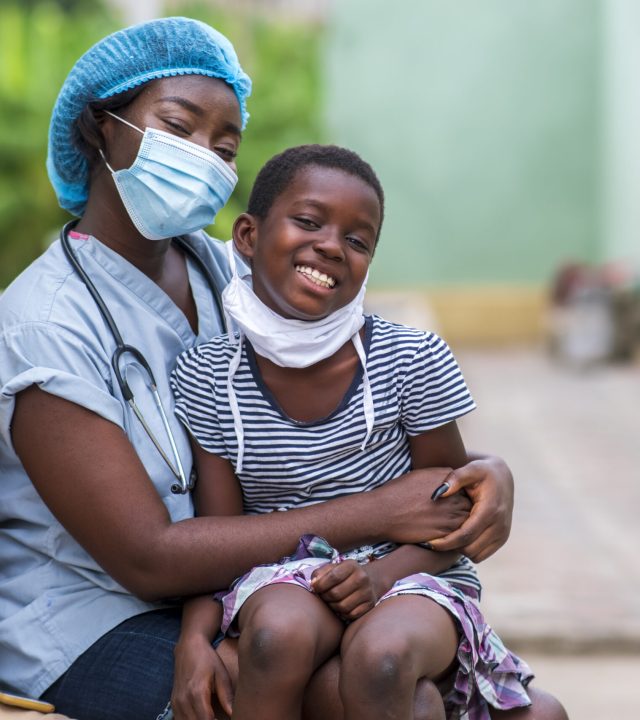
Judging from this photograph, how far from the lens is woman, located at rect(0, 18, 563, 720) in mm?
2273

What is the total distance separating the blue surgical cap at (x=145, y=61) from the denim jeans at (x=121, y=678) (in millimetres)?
1042

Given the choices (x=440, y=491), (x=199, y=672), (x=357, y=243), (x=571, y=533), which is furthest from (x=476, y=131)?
(x=199, y=672)

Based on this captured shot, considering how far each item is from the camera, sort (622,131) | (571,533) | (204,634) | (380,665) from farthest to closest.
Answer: (622,131) < (571,533) < (204,634) < (380,665)

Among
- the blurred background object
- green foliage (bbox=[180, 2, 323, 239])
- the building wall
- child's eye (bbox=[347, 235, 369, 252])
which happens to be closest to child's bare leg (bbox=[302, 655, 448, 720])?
child's eye (bbox=[347, 235, 369, 252])

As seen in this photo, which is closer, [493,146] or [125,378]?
[125,378]

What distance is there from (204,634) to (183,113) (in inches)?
39.2

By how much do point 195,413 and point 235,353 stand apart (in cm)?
13

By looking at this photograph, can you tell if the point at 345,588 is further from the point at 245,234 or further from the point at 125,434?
the point at 245,234

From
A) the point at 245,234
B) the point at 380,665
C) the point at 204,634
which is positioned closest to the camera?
the point at 380,665

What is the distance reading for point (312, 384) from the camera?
2.39 metres

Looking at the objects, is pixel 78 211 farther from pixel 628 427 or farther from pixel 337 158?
pixel 628 427

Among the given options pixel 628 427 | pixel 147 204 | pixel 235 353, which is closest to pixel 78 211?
pixel 147 204

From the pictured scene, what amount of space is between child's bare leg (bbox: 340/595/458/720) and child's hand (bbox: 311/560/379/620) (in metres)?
0.02

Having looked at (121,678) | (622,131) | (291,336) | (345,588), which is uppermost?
(291,336)
